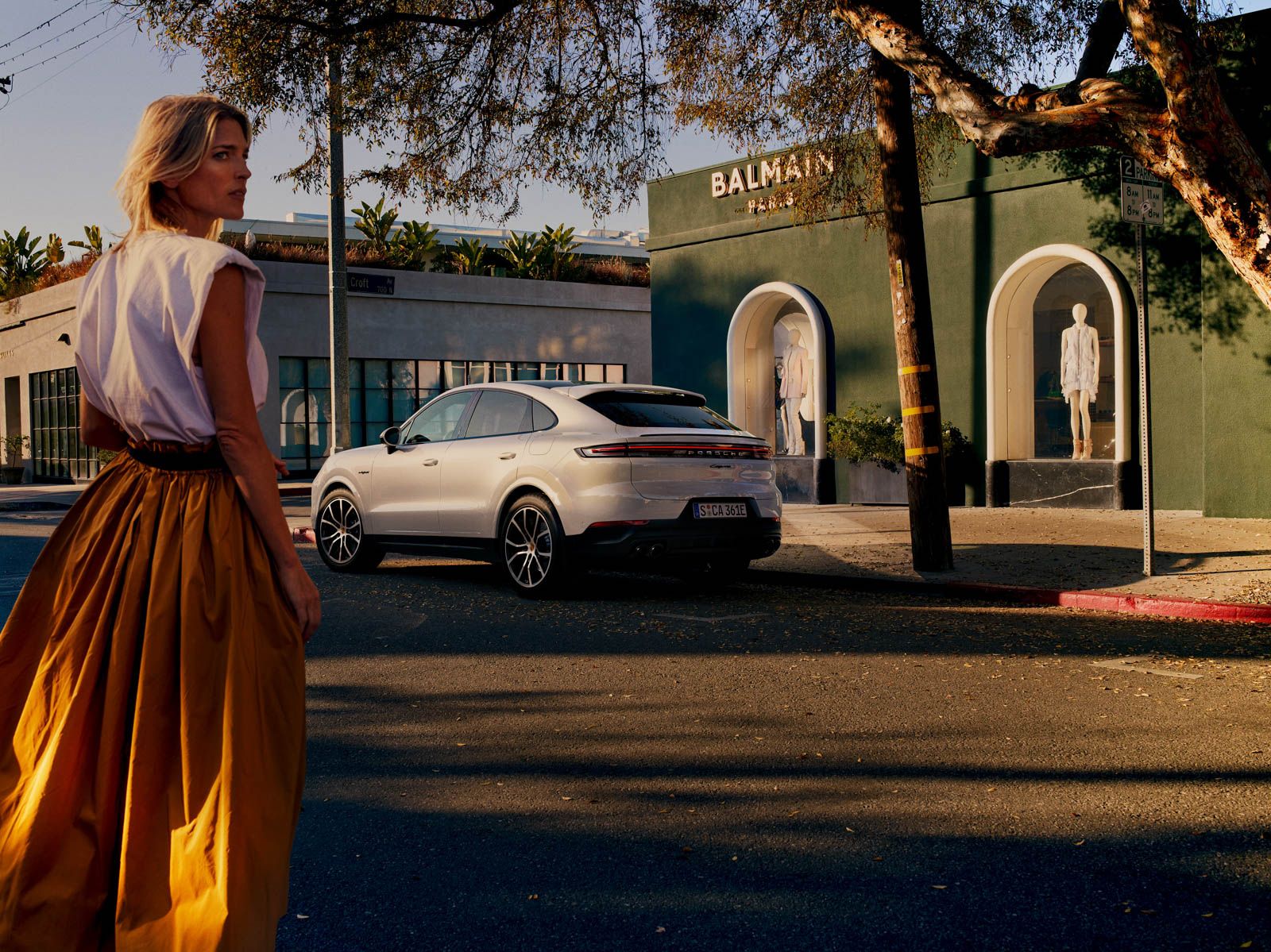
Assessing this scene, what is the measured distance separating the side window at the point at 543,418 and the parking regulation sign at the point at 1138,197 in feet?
15.5

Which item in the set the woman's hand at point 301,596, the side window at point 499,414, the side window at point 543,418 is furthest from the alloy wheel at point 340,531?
the woman's hand at point 301,596

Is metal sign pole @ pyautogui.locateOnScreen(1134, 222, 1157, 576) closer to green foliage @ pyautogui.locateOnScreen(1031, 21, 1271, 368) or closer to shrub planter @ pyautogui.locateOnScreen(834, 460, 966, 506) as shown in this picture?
green foliage @ pyautogui.locateOnScreen(1031, 21, 1271, 368)

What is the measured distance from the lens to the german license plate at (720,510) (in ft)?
31.8

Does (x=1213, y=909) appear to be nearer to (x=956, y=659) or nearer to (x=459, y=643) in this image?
(x=956, y=659)

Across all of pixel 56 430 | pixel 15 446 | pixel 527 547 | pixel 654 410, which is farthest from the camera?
pixel 15 446

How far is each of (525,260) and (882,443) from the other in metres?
22.4

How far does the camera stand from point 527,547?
392 inches

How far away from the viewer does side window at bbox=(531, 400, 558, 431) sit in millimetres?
10023

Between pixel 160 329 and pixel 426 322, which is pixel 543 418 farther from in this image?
pixel 426 322

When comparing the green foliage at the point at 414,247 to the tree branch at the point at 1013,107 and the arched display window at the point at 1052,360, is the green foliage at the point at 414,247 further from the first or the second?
the tree branch at the point at 1013,107

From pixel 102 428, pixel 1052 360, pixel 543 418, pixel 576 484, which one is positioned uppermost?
pixel 1052 360

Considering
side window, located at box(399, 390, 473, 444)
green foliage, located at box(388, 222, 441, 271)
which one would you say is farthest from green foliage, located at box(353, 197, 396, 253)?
side window, located at box(399, 390, 473, 444)

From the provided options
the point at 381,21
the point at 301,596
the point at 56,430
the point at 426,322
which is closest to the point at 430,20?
the point at 381,21

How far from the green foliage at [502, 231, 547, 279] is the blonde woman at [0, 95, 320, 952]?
35.2m
